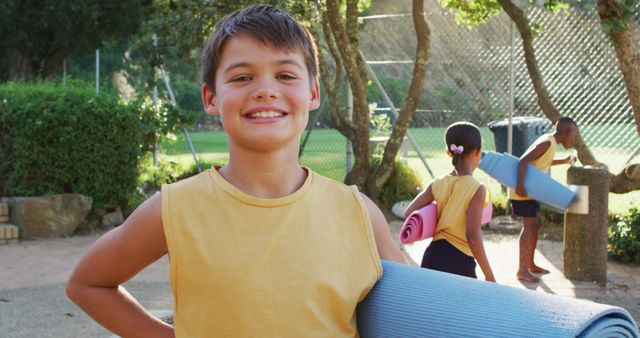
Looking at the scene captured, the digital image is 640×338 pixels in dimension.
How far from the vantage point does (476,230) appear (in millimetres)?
4738

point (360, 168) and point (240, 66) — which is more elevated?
point (240, 66)

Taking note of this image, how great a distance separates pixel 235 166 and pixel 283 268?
0.28m

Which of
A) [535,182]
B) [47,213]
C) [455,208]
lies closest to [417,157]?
[47,213]

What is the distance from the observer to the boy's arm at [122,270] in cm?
182

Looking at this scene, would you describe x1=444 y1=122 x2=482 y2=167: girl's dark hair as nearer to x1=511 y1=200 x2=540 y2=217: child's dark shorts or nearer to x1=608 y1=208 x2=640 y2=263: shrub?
x1=511 y1=200 x2=540 y2=217: child's dark shorts

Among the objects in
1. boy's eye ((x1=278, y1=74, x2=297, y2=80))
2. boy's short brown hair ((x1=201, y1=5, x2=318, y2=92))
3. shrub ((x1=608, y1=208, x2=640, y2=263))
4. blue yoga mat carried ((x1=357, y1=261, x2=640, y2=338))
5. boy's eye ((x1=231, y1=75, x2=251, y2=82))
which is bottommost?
shrub ((x1=608, y1=208, x2=640, y2=263))

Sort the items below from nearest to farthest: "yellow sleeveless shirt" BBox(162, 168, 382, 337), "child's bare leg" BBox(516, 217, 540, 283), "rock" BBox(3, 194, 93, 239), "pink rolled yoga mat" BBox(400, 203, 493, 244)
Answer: "yellow sleeveless shirt" BBox(162, 168, 382, 337) < "pink rolled yoga mat" BBox(400, 203, 493, 244) < "child's bare leg" BBox(516, 217, 540, 283) < "rock" BBox(3, 194, 93, 239)

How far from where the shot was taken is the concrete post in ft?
22.7

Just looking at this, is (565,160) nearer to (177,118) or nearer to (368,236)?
(177,118)

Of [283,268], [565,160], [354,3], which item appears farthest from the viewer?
[354,3]

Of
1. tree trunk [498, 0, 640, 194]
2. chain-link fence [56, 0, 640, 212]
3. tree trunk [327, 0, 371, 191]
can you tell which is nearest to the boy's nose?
tree trunk [498, 0, 640, 194]

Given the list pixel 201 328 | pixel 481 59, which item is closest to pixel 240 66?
pixel 201 328

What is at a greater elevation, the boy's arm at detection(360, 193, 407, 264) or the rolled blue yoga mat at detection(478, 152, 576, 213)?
Result: the boy's arm at detection(360, 193, 407, 264)

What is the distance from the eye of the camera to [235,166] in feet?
6.13
